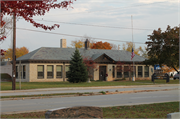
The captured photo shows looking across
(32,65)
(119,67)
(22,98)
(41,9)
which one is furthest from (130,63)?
(41,9)

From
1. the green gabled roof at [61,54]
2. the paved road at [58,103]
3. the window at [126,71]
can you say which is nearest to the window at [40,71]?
the green gabled roof at [61,54]

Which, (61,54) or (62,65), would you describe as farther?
(61,54)

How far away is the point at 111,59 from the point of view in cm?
4384

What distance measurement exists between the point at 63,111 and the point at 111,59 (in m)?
38.2

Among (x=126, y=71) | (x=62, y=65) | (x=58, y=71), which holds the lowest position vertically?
(x=126, y=71)

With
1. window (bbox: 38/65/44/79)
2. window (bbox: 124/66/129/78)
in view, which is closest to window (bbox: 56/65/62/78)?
window (bbox: 38/65/44/79)

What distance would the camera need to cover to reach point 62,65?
41.1m

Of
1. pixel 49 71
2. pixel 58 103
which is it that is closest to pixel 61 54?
pixel 49 71

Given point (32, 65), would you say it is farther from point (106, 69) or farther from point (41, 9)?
point (41, 9)

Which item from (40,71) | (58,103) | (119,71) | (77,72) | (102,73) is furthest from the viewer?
(119,71)

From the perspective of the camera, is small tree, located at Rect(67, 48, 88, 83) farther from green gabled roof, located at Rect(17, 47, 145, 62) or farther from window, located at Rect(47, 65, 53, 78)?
green gabled roof, located at Rect(17, 47, 145, 62)

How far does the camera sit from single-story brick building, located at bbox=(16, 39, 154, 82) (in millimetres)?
38844

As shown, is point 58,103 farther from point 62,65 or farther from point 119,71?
point 119,71

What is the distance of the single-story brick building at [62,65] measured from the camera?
127ft
